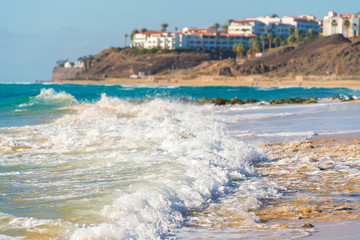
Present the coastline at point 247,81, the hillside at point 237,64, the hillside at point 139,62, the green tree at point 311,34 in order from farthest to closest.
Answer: the hillside at point 139,62 < the green tree at point 311,34 < the hillside at point 237,64 < the coastline at point 247,81

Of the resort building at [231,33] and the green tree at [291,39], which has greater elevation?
the resort building at [231,33]

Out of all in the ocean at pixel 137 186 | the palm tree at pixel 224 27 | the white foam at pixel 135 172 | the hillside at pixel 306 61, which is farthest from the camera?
the palm tree at pixel 224 27

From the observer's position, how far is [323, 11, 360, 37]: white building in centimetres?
12750

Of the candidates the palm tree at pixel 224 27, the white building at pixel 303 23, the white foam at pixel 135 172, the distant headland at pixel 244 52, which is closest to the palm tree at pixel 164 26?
the distant headland at pixel 244 52

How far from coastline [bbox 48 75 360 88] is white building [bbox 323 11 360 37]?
2786cm

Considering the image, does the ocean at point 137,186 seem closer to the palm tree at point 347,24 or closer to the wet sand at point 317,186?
the wet sand at point 317,186

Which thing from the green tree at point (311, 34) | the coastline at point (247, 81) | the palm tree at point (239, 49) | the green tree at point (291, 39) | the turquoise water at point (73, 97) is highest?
the green tree at point (311, 34)

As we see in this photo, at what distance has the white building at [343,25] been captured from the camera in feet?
418

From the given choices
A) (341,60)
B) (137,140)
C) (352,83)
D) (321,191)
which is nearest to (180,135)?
(137,140)

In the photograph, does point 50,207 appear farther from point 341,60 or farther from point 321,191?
point 341,60

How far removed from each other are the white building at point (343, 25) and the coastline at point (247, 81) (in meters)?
27.9

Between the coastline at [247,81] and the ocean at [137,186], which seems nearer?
the ocean at [137,186]

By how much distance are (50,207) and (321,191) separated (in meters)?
4.01

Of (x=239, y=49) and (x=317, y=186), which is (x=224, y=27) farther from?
(x=317, y=186)
